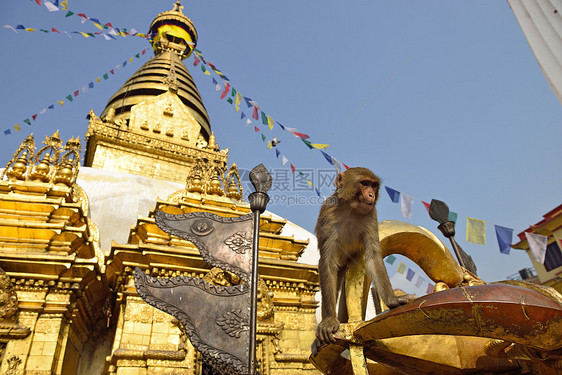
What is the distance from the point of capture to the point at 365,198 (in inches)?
117

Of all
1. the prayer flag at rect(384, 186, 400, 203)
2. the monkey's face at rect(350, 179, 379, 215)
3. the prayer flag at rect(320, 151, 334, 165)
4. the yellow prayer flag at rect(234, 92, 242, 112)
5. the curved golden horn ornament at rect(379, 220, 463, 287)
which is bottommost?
the curved golden horn ornament at rect(379, 220, 463, 287)

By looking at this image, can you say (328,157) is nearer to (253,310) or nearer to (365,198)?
(365,198)

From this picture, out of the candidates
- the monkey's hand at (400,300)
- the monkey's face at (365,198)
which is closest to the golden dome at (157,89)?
the monkey's face at (365,198)

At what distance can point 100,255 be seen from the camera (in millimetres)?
8727

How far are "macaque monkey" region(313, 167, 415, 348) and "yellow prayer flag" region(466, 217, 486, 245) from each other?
473 cm

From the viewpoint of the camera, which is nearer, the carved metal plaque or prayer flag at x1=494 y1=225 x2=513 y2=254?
the carved metal plaque

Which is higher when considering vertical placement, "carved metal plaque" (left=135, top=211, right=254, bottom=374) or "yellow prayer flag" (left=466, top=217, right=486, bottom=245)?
"yellow prayer flag" (left=466, top=217, right=486, bottom=245)

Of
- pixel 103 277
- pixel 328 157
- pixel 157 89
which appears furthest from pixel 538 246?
pixel 157 89

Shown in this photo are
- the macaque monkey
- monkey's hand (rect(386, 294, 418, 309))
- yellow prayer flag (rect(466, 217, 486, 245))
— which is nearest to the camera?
monkey's hand (rect(386, 294, 418, 309))

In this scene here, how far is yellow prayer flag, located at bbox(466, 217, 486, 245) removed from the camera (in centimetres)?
698

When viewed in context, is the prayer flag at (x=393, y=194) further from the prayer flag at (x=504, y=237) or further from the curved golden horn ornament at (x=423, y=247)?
the curved golden horn ornament at (x=423, y=247)

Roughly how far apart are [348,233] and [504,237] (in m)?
5.70

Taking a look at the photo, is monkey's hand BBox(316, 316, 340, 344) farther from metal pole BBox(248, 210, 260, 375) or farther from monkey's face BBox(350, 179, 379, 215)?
monkey's face BBox(350, 179, 379, 215)

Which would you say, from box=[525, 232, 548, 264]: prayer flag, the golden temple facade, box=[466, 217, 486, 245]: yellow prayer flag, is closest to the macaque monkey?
box=[466, 217, 486, 245]: yellow prayer flag
